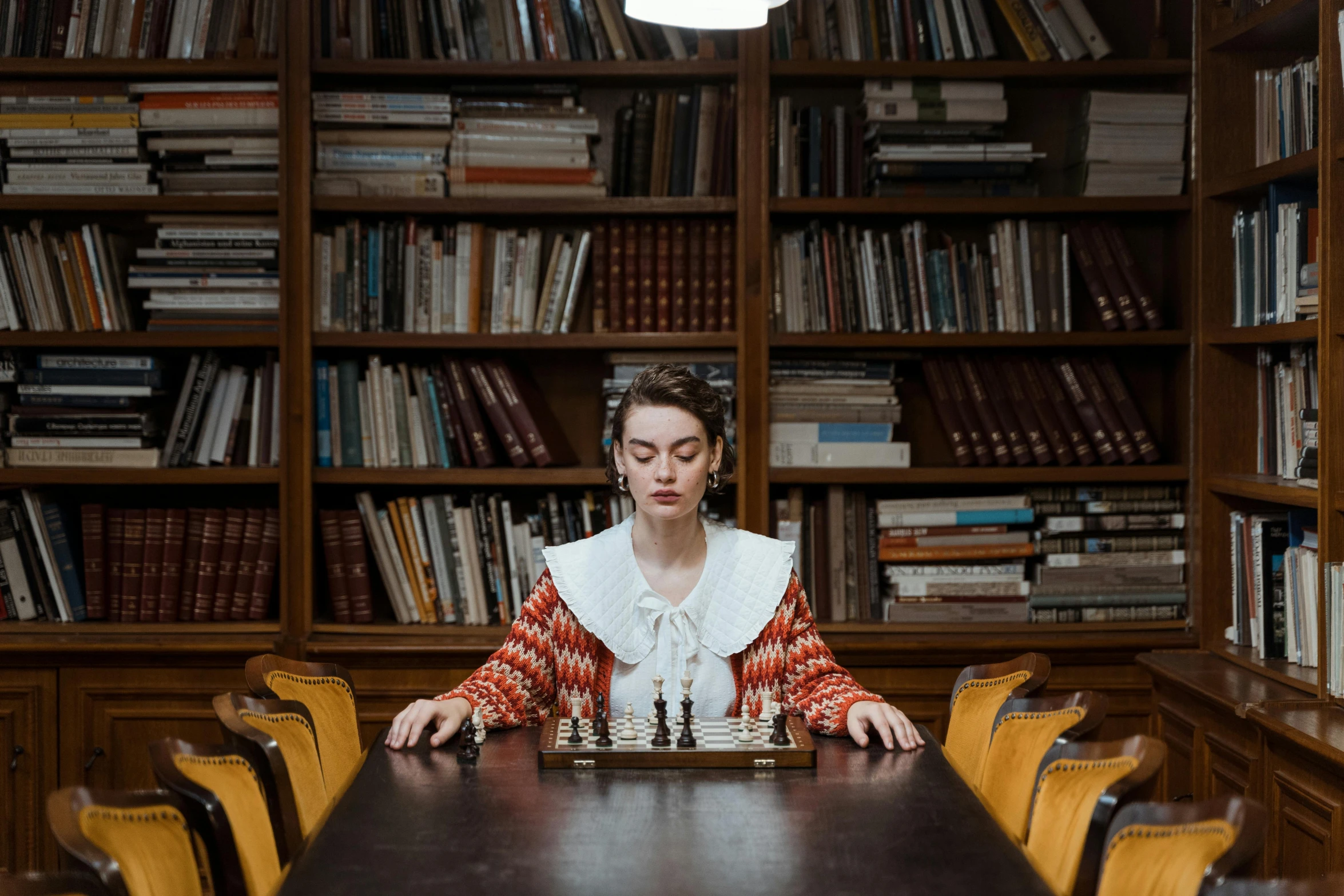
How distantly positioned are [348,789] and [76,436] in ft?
6.26

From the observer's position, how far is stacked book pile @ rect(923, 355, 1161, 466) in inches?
129

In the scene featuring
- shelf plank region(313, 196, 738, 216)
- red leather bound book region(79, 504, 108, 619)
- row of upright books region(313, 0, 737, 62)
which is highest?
row of upright books region(313, 0, 737, 62)

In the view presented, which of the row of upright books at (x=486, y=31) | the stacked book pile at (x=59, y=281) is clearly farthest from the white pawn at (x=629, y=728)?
the stacked book pile at (x=59, y=281)

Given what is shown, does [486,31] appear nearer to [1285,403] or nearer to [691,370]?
[691,370]

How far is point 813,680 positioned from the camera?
2.27m

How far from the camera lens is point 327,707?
7.16ft

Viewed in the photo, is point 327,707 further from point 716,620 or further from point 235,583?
point 235,583

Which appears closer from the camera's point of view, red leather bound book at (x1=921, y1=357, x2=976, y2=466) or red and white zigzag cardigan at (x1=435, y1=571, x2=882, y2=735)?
red and white zigzag cardigan at (x1=435, y1=571, x2=882, y2=735)

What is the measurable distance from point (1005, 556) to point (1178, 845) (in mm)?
1957

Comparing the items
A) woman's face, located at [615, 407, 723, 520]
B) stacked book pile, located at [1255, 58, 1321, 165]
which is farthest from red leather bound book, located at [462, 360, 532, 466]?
stacked book pile, located at [1255, 58, 1321, 165]

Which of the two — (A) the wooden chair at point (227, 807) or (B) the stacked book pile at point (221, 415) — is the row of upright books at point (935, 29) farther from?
(A) the wooden chair at point (227, 807)

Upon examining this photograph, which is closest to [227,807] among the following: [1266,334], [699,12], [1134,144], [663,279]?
[699,12]

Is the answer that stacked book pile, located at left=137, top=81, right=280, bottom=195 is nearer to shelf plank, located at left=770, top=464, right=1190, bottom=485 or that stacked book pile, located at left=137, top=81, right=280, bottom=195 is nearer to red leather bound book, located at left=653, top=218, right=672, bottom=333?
red leather bound book, located at left=653, top=218, right=672, bottom=333

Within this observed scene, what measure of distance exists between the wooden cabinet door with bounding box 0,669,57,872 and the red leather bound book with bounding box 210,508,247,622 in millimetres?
416
